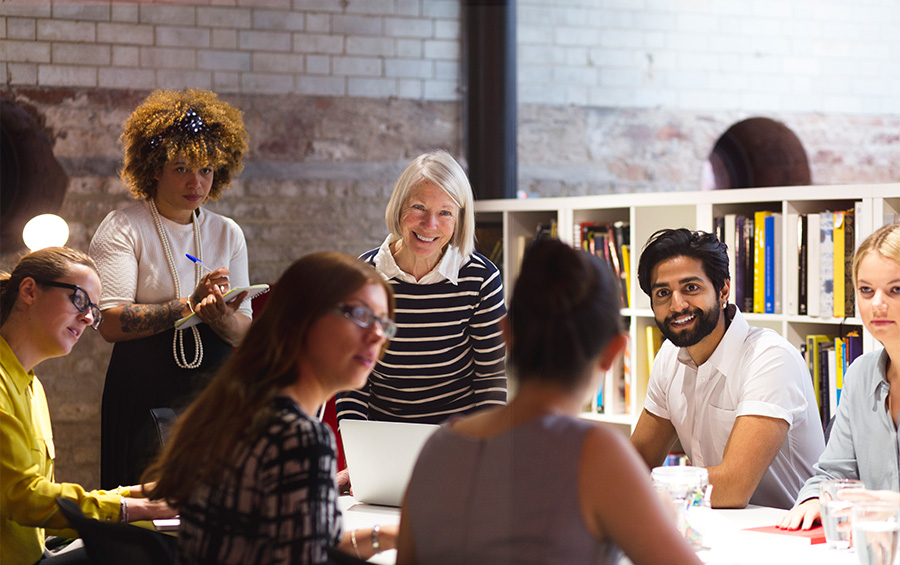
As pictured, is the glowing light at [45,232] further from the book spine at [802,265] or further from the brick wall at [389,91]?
the book spine at [802,265]

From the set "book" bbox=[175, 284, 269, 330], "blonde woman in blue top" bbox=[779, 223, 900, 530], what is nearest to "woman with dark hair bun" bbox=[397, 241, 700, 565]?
"book" bbox=[175, 284, 269, 330]

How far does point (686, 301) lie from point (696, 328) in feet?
0.25

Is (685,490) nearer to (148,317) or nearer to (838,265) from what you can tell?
(148,317)

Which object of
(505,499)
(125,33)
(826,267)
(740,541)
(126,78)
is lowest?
(740,541)

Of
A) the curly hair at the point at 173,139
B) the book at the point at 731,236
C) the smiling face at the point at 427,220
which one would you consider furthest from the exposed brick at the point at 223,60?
the book at the point at 731,236

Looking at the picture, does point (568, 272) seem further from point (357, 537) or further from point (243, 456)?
point (357, 537)

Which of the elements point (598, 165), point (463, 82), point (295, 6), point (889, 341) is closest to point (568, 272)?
point (889, 341)

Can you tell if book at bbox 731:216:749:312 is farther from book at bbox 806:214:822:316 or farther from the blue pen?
the blue pen

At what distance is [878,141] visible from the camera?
209 inches

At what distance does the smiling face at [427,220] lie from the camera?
7.61ft

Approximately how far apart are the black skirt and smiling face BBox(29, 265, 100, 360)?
0.28 metres

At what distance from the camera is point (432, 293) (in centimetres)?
235

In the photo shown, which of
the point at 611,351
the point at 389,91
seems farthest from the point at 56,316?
the point at 389,91

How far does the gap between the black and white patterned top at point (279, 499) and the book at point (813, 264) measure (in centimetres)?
249
